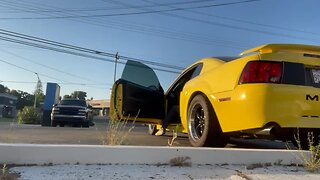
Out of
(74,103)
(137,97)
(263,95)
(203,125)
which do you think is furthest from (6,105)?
(263,95)

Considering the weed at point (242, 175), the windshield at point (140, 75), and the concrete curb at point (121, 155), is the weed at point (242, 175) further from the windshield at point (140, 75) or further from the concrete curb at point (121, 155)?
the windshield at point (140, 75)

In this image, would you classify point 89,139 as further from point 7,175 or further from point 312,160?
point 312,160

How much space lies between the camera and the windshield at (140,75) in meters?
7.71

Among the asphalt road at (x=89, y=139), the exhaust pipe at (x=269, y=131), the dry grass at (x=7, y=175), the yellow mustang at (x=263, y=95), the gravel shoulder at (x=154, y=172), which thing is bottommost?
the dry grass at (x=7, y=175)

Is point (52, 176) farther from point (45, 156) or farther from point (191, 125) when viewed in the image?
point (191, 125)

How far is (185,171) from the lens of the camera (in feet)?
12.0

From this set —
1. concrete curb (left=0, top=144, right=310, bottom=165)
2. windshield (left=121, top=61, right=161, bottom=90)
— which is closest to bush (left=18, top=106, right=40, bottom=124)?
windshield (left=121, top=61, right=161, bottom=90)

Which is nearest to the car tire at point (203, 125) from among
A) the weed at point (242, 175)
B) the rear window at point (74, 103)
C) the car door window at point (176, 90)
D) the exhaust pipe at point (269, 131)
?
the exhaust pipe at point (269, 131)

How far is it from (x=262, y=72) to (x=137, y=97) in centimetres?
331

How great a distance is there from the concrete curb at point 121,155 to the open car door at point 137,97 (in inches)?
128

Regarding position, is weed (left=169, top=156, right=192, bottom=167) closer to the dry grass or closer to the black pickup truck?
the dry grass

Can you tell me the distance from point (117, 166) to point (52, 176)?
662 millimetres

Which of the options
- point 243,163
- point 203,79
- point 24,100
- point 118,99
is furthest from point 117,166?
point 24,100

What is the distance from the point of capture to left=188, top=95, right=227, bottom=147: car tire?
5.14 meters
